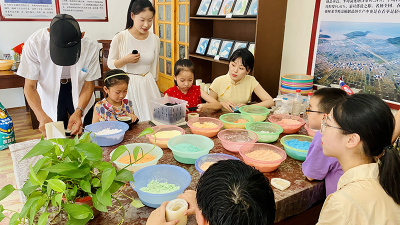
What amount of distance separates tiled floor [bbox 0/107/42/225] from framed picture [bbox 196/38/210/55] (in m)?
2.49

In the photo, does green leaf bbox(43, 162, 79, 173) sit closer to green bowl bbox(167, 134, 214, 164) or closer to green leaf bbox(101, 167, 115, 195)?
green leaf bbox(101, 167, 115, 195)

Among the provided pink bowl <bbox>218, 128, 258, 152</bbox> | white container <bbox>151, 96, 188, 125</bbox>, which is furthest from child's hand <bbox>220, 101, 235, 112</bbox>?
pink bowl <bbox>218, 128, 258, 152</bbox>

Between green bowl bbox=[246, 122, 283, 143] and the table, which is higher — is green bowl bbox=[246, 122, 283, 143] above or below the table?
above

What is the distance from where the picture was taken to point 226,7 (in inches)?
127

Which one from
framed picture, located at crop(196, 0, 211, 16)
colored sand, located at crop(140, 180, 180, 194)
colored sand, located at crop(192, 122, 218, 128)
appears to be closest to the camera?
colored sand, located at crop(140, 180, 180, 194)

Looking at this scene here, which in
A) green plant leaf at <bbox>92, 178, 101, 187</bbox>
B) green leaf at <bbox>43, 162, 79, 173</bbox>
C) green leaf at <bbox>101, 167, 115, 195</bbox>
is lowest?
green plant leaf at <bbox>92, 178, 101, 187</bbox>

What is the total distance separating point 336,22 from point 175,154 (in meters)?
2.13

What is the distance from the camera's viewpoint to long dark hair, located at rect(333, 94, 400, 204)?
0.96 m

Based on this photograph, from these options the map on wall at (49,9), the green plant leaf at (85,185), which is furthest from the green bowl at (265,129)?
the map on wall at (49,9)

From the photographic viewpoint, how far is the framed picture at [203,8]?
3.49 m

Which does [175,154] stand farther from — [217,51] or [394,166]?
[217,51]

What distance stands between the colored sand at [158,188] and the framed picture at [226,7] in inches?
101

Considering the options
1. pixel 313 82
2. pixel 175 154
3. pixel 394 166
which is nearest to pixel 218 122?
pixel 175 154

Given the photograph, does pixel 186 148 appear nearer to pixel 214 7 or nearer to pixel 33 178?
pixel 33 178
